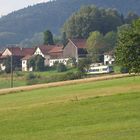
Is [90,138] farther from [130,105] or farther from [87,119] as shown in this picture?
[130,105]

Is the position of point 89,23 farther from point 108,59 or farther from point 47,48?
point 108,59

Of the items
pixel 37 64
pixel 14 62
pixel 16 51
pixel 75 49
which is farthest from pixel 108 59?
pixel 16 51

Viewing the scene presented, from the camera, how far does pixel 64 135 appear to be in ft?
66.2

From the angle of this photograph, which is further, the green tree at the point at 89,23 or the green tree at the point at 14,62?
the green tree at the point at 89,23

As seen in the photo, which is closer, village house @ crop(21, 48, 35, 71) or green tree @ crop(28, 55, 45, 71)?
green tree @ crop(28, 55, 45, 71)

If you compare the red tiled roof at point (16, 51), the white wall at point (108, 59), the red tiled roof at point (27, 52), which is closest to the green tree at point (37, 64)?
the white wall at point (108, 59)

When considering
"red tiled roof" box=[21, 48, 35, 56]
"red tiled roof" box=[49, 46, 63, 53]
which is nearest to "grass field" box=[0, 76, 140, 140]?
"red tiled roof" box=[49, 46, 63, 53]

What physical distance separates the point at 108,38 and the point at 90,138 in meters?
115

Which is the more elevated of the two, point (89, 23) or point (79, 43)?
point (89, 23)

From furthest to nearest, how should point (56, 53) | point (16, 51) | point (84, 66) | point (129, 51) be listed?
point (16, 51)
point (56, 53)
point (84, 66)
point (129, 51)

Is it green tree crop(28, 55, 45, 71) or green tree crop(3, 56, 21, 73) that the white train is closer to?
green tree crop(28, 55, 45, 71)

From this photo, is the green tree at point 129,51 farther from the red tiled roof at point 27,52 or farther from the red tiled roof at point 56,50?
the red tiled roof at point 27,52

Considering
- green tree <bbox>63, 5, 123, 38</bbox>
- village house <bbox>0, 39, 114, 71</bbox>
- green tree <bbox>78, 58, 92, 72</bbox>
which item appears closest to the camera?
green tree <bbox>78, 58, 92, 72</bbox>

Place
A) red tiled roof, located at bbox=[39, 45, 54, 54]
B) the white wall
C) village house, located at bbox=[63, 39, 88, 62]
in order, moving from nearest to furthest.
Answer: the white wall, village house, located at bbox=[63, 39, 88, 62], red tiled roof, located at bbox=[39, 45, 54, 54]
